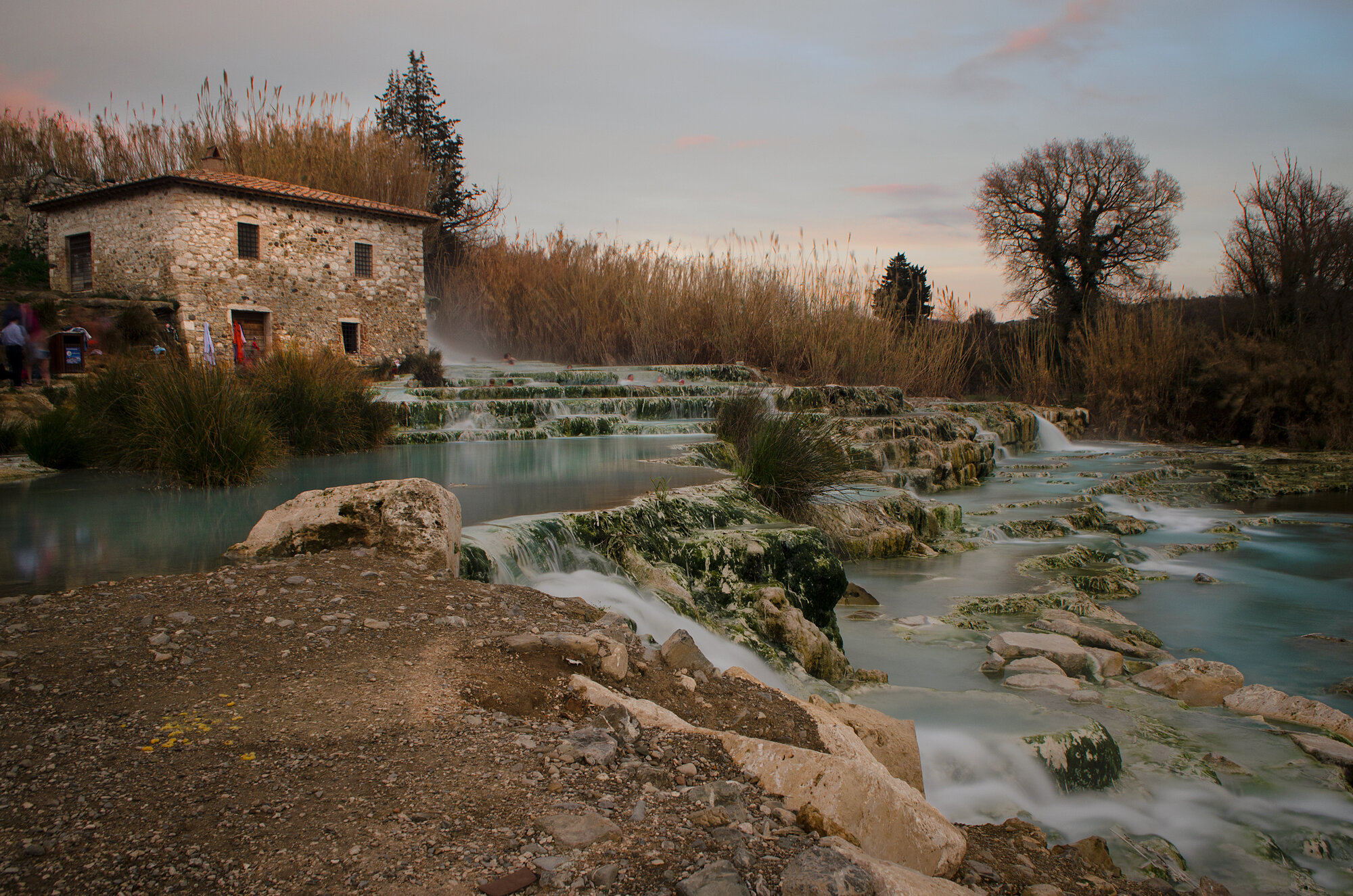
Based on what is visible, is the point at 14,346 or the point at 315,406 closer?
the point at 315,406

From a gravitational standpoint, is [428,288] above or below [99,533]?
above

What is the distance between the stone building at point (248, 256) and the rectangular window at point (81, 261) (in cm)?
3

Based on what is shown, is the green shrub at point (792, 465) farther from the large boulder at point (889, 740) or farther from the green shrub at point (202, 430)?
the green shrub at point (202, 430)

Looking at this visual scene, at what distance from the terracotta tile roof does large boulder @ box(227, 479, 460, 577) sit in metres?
16.5

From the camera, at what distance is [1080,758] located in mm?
3172

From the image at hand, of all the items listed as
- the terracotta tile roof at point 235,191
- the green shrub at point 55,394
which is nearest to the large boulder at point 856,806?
the green shrub at point 55,394

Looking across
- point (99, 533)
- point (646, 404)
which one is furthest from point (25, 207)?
point (99, 533)

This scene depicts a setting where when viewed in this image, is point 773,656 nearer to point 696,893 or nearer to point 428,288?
point 696,893

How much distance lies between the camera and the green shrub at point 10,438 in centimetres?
836

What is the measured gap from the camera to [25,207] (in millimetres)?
22188

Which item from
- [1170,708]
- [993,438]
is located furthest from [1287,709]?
[993,438]

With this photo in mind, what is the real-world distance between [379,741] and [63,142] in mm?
28079

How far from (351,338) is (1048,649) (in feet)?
66.6

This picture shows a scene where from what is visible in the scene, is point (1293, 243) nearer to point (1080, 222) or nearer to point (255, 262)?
point (1080, 222)
